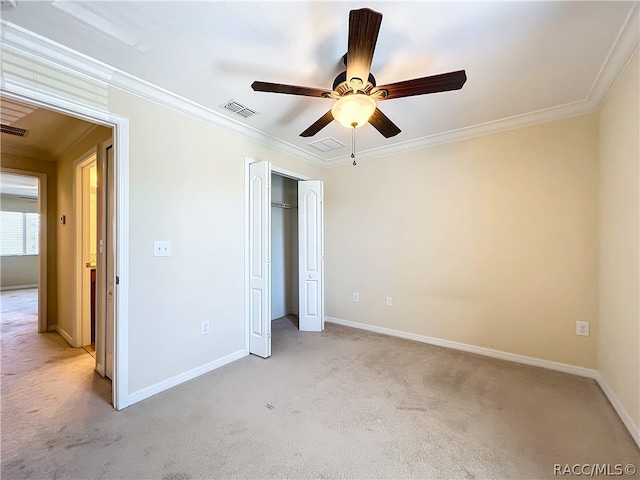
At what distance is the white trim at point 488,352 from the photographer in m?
2.59

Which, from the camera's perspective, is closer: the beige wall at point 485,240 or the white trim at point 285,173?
the beige wall at point 485,240

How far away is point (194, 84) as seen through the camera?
7.24 ft

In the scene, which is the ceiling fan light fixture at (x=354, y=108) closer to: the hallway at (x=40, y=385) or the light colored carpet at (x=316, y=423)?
the light colored carpet at (x=316, y=423)

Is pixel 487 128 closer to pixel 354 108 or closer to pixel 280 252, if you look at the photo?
pixel 354 108

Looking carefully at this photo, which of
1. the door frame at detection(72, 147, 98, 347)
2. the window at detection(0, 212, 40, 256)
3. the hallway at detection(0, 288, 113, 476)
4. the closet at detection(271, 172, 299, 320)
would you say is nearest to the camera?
the hallway at detection(0, 288, 113, 476)

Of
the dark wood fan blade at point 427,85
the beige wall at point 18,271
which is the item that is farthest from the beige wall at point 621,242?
the beige wall at point 18,271

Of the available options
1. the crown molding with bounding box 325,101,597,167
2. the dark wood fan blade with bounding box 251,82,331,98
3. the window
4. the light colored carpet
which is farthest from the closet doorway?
the window

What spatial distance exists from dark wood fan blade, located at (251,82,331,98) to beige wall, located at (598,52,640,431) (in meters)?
2.05

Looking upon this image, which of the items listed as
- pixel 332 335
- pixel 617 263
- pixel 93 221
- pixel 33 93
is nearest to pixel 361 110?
pixel 33 93

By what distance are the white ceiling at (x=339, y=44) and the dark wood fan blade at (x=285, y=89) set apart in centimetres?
28

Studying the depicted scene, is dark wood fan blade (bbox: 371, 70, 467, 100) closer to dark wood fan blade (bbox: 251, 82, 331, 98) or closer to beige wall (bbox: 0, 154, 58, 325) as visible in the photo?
dark wood fan blade (bbox: 251, 82, 331, 98)

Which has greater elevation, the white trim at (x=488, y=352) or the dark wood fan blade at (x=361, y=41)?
the dark wood fan blade at (x=361, y=41)

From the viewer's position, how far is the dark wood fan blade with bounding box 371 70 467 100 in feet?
4.99

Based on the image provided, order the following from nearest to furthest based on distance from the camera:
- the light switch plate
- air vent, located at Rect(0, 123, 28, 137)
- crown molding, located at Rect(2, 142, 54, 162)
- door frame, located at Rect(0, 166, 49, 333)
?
the light switch plate < air vent, located at Rect(0, 123, 28, 137) < crown molding, located at Rect(2, 142, 54, 162) < door frame, located at Rect(0, 166, 49, 333)
